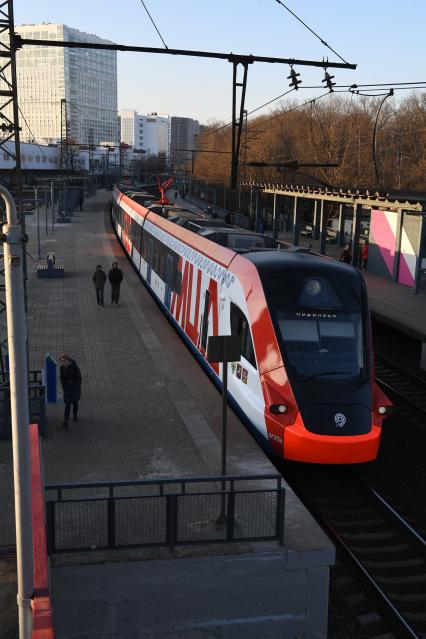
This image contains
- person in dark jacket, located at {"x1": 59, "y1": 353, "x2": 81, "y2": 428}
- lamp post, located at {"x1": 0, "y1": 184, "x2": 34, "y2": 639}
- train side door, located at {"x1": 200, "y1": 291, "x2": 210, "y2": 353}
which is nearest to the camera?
lamp post, located at {"x1": 0, "y1": 184, "x2": 34, "y2": 639}

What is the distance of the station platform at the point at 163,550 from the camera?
7.09 meters

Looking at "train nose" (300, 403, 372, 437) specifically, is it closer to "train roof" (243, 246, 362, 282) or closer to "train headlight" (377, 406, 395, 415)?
"train headlight" (377, 406, 395, 415)

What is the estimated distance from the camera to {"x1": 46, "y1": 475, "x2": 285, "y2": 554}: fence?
7.28 meters

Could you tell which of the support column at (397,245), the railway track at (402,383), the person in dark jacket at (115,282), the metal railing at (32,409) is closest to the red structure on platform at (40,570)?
the metal railing at (32,409)

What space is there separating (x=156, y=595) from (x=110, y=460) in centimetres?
284

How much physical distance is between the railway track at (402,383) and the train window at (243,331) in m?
5.13

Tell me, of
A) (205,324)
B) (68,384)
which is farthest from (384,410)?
(68,384)

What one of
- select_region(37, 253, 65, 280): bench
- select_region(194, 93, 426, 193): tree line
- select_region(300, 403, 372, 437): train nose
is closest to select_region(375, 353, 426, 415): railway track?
select_region(300, 403, 372, 437): train nose

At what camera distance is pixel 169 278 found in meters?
18.6

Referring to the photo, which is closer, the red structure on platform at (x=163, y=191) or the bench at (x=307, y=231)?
the red structure on platform at (x=163, y=191)

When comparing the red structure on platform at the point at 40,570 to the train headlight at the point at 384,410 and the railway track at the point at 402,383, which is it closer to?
the train headlight at the point at 384,410

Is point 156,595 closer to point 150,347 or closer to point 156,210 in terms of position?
point 150,347

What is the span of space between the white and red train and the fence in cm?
190

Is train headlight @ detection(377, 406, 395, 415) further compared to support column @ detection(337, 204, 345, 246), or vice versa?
support column @ detection(337, 204, 345, 246)
